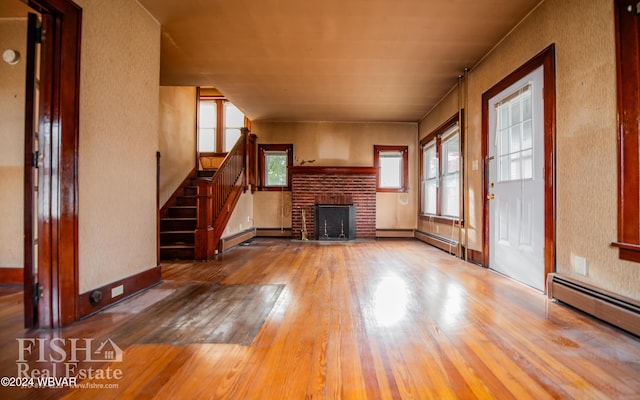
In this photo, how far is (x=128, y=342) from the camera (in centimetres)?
176

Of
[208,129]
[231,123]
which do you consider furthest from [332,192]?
[208,129]

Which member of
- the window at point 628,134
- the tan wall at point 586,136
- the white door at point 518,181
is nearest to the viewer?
the window at point 628,134

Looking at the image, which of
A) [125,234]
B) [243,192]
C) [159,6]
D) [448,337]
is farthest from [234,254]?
[448,337]

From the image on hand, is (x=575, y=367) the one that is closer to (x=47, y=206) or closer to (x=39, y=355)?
(x=39, y=355)

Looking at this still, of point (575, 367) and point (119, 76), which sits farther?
point (119, 76)

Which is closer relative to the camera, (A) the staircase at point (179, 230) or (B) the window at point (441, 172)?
(A) the staircase at point (179, 230)

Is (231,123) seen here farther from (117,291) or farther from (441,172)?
(117,291)

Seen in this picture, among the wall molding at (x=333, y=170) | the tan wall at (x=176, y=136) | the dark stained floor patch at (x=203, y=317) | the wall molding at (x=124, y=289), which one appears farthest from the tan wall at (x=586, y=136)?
the tan wall at (x=176, y=136)

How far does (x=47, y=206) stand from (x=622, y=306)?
3.79 meters

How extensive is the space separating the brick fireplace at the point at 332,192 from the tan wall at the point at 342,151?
0.31 m

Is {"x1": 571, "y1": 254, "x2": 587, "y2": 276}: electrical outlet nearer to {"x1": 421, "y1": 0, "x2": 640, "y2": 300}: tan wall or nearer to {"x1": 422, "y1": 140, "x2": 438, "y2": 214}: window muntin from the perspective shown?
{"x1": 421, "y1": 0, "x2": 640, "y2": 300}: tan wall

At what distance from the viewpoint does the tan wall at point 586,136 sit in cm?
208

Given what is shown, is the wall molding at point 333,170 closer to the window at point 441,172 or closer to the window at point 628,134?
the window at point 441,172

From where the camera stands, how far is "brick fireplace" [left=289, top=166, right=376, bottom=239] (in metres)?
6.92
